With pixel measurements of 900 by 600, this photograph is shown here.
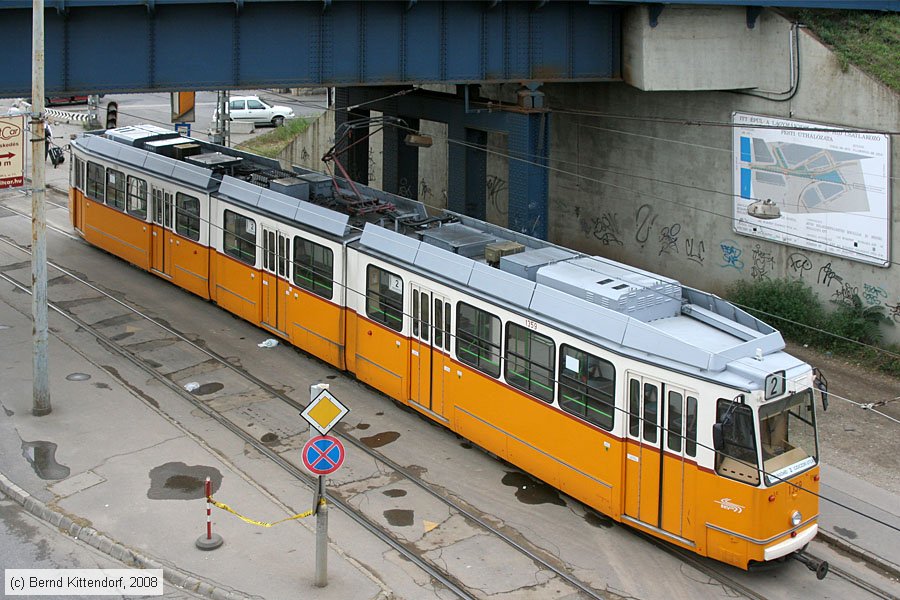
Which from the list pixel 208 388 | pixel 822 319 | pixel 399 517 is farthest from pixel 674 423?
pixel 822 319

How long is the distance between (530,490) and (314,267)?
233 inches

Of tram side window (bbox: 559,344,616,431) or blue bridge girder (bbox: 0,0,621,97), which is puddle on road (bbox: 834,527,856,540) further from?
blue bridge girder (bbox: 0,0,621,97)

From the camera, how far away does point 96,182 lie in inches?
1037

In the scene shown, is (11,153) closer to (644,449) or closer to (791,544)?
(644,449)

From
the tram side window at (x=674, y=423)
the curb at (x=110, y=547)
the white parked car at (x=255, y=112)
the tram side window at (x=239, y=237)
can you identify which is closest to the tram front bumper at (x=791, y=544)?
the tram side window at (x=674, y=423)

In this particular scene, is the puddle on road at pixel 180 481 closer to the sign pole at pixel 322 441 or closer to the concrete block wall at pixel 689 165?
the sign pole at pixel 322 441

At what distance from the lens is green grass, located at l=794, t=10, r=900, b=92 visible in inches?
808

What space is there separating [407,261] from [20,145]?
20.8ft

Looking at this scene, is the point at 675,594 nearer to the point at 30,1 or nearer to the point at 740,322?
the point at 740,322

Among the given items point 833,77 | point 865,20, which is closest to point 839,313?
point 833,77

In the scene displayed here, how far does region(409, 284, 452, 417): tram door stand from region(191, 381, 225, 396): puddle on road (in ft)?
11.6

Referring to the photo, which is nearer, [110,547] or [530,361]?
[110,547]

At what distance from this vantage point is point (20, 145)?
1792 centimetres

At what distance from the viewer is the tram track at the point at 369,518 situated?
12.9m
